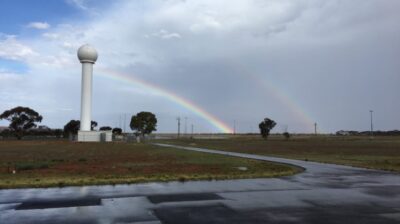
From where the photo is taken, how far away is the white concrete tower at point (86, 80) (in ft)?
301

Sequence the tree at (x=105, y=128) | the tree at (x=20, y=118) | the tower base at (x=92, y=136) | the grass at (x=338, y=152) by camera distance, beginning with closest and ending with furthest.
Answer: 1. the grass at (x=338, y=152)
2. the tower base at (x=92, y=136)
3. the tree at (x=20, y=118)
4. the tree at (x=105, y=128)

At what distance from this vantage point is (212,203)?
12984 mm

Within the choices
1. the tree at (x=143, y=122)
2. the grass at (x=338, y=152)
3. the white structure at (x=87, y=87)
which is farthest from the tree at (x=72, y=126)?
the grass at (x=338, y=152)

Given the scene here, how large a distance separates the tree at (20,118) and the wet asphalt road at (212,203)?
11677cm

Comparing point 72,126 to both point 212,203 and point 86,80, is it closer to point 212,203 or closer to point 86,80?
point 86,80

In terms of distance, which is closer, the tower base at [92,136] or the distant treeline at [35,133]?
the tower base at [92,136]

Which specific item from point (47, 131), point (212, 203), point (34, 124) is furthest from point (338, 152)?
point (47, 131)

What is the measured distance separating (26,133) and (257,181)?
5117 inches

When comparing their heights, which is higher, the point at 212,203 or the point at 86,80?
the point at 86,80

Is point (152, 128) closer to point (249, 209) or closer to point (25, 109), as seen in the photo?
point (25, 109)

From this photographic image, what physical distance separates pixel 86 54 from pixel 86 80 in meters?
5.49

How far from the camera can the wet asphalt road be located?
1078 cm

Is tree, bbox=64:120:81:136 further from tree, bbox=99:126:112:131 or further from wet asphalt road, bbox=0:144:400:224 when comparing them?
wet asphalt road, bbox=0:144:400:224

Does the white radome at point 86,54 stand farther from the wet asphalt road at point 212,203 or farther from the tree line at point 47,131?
the wet asphalt road at point 212,203
